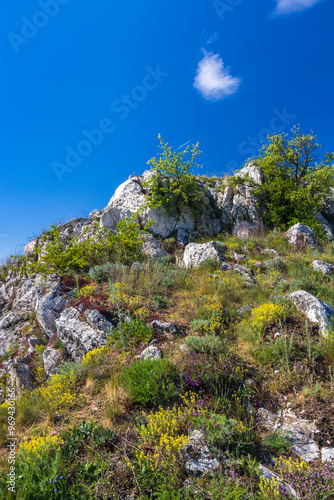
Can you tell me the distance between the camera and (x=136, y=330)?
6.01 meters

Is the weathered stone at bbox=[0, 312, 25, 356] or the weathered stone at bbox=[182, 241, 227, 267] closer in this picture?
the weathered stone at bbox=[0, 312, 25, 356]

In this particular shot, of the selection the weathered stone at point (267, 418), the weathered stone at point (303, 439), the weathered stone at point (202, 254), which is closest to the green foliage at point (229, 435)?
the weathered stone at point (267, 418)

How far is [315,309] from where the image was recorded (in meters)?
5.51

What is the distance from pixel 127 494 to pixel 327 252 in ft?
40.6

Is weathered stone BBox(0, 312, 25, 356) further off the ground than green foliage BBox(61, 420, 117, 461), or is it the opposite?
weathered stone BBox(0, 312, 25, 356)

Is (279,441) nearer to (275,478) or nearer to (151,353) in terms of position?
(275,478)

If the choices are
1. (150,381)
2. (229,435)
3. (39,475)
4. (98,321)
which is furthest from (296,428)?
(98,321)

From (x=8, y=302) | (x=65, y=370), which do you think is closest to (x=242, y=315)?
(x=65, y=370)

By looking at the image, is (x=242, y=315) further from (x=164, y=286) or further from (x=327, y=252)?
(x=327, y=252)

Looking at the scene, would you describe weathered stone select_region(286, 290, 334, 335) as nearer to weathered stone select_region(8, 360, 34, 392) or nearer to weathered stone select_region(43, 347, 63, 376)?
weathered stone select_region(43, 347, 63, 376)

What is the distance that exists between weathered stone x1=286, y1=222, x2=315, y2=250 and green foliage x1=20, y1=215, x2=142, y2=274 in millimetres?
7904

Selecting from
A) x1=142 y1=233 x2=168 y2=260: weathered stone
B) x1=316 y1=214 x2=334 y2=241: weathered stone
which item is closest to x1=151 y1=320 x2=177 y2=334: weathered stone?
x1=142 y1=233 x2=168 y2=260: weathered stone

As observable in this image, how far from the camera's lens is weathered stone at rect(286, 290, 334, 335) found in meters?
5.16

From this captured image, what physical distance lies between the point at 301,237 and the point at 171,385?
38.2ft
